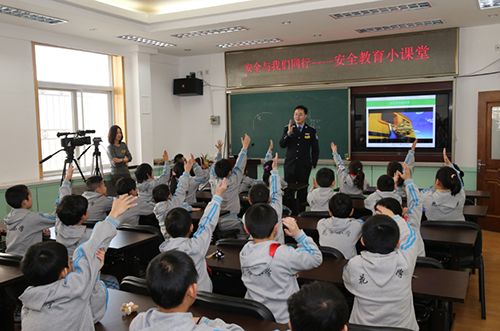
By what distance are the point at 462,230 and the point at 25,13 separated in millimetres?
5282

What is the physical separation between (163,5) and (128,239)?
4.05 metres

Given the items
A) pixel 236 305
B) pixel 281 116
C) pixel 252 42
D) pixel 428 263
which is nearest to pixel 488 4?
pixel 252 42

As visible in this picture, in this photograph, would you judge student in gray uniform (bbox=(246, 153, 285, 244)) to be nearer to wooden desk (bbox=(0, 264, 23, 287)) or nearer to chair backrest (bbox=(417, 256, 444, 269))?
chair backrest (bbox=(417, 256, 444, 269))

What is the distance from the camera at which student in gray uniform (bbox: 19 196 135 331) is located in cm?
170

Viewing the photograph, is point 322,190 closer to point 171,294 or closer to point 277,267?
point 277,267

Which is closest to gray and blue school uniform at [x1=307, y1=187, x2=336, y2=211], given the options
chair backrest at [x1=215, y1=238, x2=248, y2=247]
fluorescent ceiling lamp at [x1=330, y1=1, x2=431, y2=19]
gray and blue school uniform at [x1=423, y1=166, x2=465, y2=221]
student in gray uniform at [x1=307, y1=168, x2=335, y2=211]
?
student in gray uniform at [x1=307, y1=168, x2=335, y2=211]

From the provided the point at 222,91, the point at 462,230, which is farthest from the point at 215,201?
the point at 222,91

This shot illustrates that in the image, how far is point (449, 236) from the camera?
10.5 ft

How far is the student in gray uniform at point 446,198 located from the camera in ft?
12.2

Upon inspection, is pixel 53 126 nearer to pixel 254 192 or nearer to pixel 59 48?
pixel 59 48

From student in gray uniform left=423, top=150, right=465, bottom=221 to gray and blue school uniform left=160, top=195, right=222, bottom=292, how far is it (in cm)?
221

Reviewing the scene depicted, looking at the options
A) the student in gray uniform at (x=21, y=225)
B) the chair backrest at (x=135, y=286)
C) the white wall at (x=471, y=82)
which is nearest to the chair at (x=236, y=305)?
the chair backrest at (x=135, y=286)

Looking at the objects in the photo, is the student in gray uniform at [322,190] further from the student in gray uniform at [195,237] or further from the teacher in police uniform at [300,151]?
the student in gray uniform at [195,237]

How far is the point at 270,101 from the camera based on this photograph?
7.92 meters
